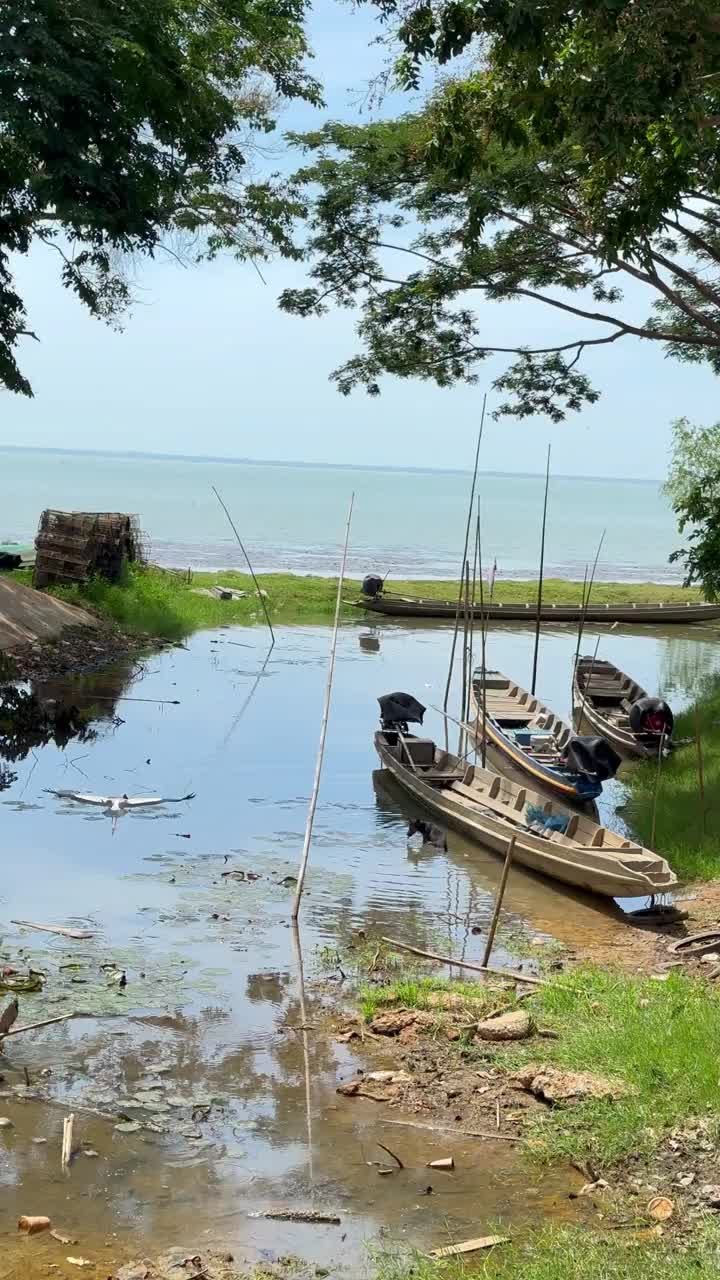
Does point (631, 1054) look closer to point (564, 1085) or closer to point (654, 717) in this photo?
point (564, 1085)

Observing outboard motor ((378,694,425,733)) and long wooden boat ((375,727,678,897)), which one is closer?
long wooden boat ((375,727,678,897))

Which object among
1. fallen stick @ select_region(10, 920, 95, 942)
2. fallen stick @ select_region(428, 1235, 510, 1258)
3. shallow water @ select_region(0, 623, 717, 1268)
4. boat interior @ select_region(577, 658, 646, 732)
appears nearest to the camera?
fallen stick @ select_region(428, 1235, 510, 1258)

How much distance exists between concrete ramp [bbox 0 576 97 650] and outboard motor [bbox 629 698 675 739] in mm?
11762

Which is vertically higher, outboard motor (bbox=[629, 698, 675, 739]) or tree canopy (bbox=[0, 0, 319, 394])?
tree canopy (bbox=[0, 0, 319, 394])

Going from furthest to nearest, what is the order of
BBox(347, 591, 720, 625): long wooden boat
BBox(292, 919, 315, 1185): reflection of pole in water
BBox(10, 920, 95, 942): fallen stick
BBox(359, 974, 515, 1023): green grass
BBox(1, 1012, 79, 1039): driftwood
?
BBox(347, 591, 720, 625): long wooden boat
BBox(10, 920, 95, 942): fallen stick
BBox(359, 974, 515, 1023): green grass
BBox(1, 1012, 79, 1039): driftwood
BBox(292, 919, 315, 1185): reflection of pole in water

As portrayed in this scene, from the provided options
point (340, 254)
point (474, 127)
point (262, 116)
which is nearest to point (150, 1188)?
point (474, 127)

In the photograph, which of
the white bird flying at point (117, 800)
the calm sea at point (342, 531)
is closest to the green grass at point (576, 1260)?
the white bird flying at point (117, 800)

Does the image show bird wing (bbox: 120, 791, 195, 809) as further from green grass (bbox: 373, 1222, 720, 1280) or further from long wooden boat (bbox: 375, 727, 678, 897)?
green grass (bbox: 373, 1222, 720, 1280)

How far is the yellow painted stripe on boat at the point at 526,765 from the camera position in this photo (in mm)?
16594

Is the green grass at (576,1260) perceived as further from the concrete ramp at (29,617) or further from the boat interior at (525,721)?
the concrete ramp at (29,617)

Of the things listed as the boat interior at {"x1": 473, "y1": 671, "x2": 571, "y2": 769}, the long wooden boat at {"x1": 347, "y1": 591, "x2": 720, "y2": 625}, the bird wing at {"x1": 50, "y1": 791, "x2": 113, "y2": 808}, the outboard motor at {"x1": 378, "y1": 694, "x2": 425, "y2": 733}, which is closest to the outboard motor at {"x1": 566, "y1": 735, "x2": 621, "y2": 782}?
the boat interior at {"x1": 473, "y1": 671, "x2": 571, "y2": 769}

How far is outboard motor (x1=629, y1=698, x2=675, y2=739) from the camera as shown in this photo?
20.3 metres

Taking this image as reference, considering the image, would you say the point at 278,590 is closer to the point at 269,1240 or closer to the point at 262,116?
the point at 262,116

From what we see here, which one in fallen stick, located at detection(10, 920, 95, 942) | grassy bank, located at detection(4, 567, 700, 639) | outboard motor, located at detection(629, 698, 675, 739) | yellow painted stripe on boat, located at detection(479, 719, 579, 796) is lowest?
fallen stick, located at detection(10, 920, 95, 942)
